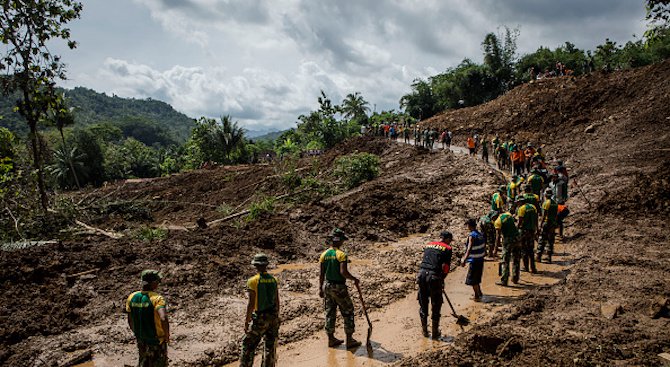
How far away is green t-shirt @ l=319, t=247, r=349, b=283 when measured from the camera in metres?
6.62

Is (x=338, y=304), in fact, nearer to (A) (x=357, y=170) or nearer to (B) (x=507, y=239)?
(B) (x=507, y=239)

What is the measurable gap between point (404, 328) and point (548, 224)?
4790mm

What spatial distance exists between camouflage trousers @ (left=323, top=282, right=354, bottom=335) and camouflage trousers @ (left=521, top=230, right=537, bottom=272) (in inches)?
177

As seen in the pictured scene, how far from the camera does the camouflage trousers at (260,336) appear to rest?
19.1 ft

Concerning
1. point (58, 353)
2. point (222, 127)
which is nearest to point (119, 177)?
point (222, 127)

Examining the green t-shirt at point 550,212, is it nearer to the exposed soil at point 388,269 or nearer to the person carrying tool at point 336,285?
the exposed soil at point 388,269

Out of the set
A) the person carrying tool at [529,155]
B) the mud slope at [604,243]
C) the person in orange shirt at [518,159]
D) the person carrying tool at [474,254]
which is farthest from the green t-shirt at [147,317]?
the person carrying tool at [529,155]

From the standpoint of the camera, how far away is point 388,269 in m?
10.6

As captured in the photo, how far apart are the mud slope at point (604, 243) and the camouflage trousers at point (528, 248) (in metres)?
0.91

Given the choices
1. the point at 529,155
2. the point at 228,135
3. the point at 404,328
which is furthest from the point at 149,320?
the point at 228,135

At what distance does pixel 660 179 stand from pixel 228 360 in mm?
13603

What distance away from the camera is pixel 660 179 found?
13.2 metres

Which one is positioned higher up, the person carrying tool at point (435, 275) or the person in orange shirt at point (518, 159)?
the person in orange shirt at point (518, 159)

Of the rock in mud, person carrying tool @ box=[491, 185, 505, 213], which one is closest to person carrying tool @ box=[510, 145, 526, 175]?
person carrying tool @ box=[491, 185, 505, 213]
